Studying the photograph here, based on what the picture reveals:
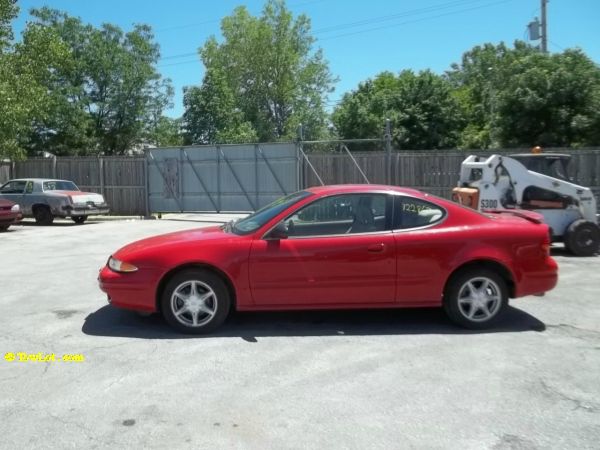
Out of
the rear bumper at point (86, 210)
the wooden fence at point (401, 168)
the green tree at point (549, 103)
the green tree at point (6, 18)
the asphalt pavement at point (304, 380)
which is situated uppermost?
the green tree at point (6, 18)

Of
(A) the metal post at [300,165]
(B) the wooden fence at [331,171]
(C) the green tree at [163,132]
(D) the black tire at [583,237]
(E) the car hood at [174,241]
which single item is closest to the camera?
(E) the car hood at [174,241]

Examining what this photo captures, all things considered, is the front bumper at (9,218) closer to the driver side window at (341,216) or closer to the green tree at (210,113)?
the driver side window at (341,216)

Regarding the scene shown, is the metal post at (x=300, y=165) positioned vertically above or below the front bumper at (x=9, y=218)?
above

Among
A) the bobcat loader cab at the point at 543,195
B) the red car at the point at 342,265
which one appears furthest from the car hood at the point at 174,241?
the bobcat loader cab at the point at 543,195

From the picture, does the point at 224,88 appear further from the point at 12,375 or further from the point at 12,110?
the point at 12,375

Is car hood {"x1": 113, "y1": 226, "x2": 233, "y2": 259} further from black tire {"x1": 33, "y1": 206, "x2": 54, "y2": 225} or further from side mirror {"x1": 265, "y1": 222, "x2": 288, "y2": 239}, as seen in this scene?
black tire {"x1": 33, "y1": 206, "x2": 54, "y2": 225}

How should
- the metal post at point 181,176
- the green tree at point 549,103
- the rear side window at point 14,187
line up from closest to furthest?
the rear side window at point 14,187
the green tree at point 549,103
the metal post at point 181,176

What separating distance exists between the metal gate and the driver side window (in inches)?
477

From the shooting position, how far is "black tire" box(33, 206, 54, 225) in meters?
18.8

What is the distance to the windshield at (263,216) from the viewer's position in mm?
6137

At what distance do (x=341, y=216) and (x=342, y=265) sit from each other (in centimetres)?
55

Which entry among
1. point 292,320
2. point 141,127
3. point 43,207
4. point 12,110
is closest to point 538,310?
point 292,320

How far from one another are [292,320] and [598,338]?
3.07 meters

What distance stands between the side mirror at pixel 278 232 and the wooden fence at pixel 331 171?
11.3 metres
